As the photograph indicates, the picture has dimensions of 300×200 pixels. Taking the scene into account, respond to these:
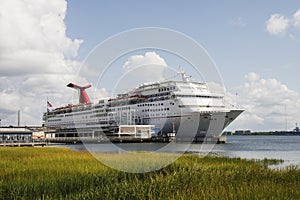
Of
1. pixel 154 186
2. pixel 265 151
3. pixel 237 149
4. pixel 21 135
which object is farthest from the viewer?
pixel 21 135

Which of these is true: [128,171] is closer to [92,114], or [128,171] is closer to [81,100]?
[92,114]

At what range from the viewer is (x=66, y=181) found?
1698 centimetres

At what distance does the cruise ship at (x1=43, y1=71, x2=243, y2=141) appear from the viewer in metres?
78.6

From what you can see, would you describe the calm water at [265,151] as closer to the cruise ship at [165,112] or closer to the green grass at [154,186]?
the cruise ship at [165,112]

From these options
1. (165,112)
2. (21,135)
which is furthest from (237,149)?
(21,135)

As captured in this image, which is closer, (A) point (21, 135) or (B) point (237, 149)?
(B) point (237, 149)

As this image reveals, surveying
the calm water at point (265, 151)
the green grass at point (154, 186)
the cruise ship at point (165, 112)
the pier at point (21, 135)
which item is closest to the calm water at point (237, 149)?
the calm water at point (265, 151)

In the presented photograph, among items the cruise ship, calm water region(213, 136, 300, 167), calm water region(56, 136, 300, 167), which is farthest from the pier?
calm water region(213, 136, 300, 167)

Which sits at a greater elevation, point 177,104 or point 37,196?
point 177,104

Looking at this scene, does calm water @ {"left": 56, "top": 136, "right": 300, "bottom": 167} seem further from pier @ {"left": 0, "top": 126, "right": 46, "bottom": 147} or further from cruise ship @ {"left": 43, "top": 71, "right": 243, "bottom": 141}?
pier @ {"left": 0, "top": 126, "right": 46, "bottom": 147}

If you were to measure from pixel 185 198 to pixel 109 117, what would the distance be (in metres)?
88.9

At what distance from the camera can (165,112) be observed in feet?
277

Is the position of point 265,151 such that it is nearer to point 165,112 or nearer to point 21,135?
point 165,112

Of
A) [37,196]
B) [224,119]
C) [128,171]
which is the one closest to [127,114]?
[224,119]
